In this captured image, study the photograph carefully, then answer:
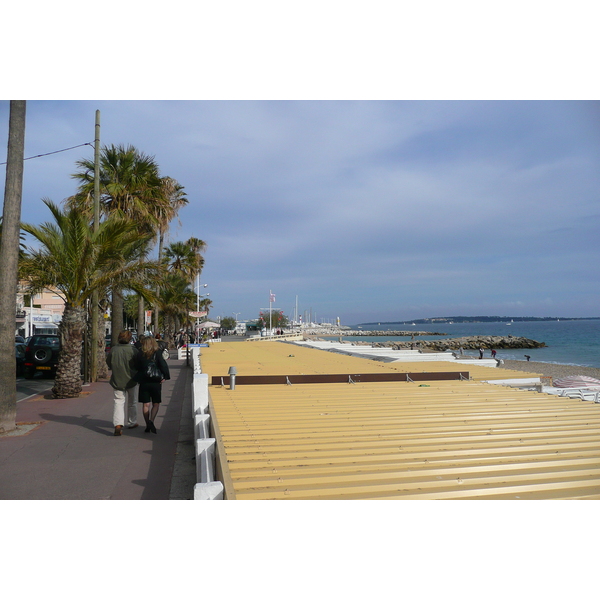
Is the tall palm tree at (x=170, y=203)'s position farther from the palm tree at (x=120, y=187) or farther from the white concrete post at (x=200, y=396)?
the white concrete post at (x=200, y=396)

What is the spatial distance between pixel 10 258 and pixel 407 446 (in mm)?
7447

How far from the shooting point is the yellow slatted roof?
334 cm

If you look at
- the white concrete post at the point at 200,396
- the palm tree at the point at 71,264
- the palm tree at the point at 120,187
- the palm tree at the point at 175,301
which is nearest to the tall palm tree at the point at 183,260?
the palm tree at the point at 175,301

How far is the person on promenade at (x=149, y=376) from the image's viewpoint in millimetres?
7803

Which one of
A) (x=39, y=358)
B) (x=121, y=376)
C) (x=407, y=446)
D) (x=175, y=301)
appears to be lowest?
(x=407, y=446)

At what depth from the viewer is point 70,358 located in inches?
460

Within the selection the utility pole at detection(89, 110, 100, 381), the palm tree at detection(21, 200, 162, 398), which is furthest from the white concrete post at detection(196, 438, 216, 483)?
the utility pole at detection(89, 110, 100, 381)

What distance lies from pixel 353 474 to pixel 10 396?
7009 millimetres

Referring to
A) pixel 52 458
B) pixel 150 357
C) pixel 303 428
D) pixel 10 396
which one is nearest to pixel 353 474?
pixel 303 428

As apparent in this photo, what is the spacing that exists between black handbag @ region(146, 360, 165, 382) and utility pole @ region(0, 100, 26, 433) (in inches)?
96.9

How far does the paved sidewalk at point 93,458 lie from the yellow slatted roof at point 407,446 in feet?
3.22

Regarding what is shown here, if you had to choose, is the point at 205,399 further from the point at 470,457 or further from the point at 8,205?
the point at 8,205

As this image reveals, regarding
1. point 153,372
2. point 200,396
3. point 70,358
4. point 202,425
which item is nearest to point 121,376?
point 153,372

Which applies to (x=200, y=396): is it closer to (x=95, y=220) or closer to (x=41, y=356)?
(x=95, y=220)
